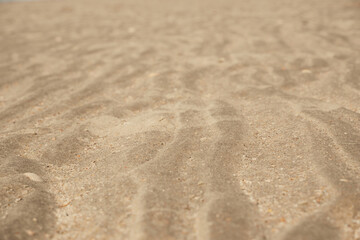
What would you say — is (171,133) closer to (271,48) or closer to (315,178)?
(315,178)

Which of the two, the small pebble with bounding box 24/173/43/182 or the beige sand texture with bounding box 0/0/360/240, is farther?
the small pebble with bounding box 24/173/43/182

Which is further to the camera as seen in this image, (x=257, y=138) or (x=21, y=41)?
(x=21, y=41)

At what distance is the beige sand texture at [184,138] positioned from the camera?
118 centimetres

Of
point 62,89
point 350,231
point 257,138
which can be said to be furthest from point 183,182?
point 62,89

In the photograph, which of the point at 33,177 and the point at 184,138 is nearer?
the point at 33,177

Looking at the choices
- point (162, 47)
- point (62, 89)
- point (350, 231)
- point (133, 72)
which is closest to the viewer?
point (350, 231)

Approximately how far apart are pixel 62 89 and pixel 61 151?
3.28ft

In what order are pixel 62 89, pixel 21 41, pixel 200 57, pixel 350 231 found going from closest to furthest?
pixel 350 231 < pixel 62 89 < pixel 200 57 < pixel 21 41

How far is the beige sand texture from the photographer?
118 cm

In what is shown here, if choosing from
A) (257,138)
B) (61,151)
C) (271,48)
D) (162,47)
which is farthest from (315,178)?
(162,47)

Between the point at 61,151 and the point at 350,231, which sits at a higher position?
the point at 61,151

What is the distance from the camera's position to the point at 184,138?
1.70m

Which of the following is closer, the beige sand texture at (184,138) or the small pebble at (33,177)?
the beige sand texture at (184,138)

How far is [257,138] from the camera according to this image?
1.70 meters
